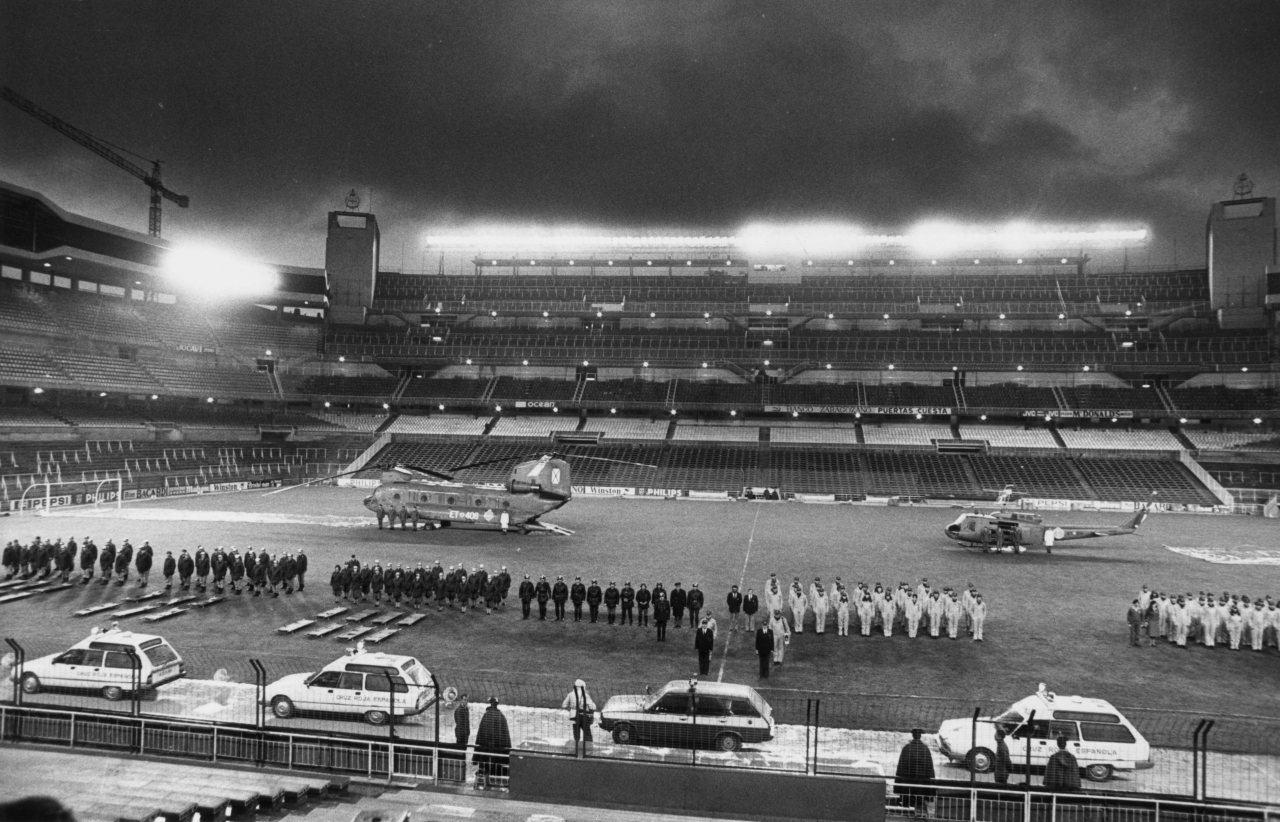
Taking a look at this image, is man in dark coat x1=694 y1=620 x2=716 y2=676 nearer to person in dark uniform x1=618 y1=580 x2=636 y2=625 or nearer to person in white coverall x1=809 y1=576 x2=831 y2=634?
person in dark uniform x1=618 y1=580 x2=636 y2=625

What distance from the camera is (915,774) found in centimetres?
1008

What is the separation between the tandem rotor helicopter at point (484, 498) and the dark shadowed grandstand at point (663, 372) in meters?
22.1

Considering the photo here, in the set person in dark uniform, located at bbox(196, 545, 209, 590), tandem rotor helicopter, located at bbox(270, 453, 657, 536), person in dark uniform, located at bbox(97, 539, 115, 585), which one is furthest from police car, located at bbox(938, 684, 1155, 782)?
person in dark uniform, located at bbox(97, 539, 115, 585)

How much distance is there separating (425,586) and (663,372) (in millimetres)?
53727

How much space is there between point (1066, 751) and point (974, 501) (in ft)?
153

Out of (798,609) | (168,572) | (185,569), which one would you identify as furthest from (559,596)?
(168,572)

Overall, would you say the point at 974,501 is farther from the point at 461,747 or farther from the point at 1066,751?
the point at 461,747

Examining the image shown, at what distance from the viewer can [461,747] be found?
10.4 meters

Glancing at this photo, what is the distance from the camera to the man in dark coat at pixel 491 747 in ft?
33.7

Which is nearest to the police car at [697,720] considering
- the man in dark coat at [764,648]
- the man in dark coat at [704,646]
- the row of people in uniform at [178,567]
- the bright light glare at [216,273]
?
the man in dark coat at [764,648]

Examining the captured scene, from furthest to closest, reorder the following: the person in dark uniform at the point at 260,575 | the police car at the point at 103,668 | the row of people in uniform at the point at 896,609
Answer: the person in dark uniform at the point at 260,575
the row of people in uniform at the point at 896,609
the police car at the point at 103,668

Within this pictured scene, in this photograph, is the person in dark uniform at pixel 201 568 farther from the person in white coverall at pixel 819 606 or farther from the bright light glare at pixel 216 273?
the bright light glare at pixel 216 273

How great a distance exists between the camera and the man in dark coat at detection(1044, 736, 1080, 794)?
9.92 metres

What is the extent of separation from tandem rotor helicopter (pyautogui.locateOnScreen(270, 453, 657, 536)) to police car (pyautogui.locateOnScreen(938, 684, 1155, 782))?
22.9 meters
